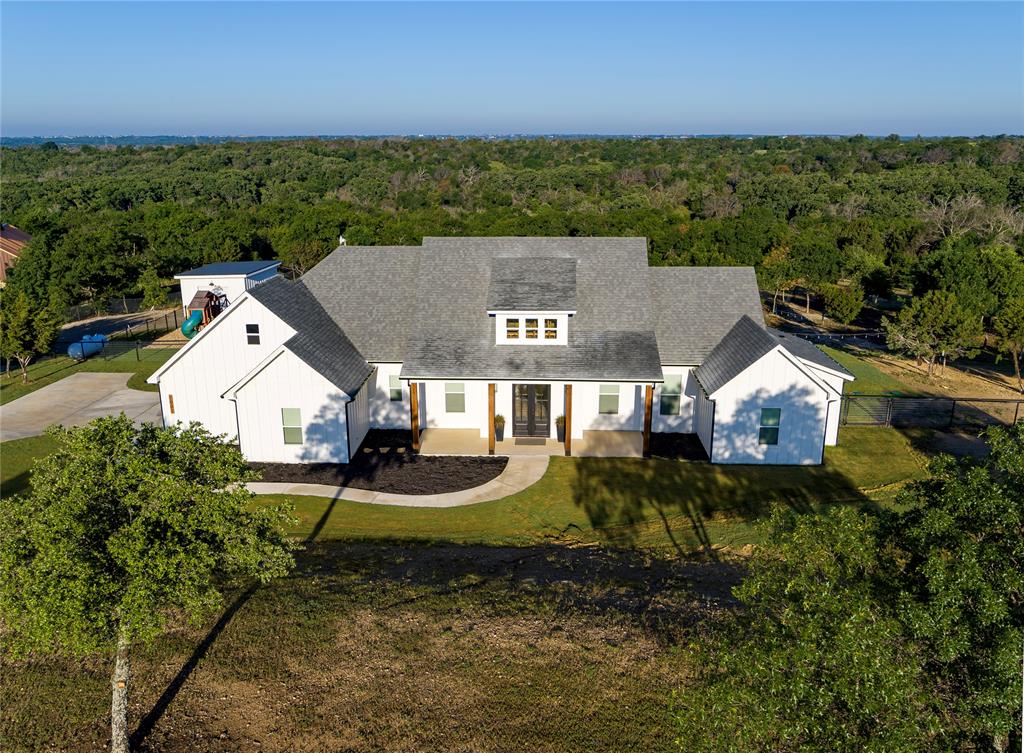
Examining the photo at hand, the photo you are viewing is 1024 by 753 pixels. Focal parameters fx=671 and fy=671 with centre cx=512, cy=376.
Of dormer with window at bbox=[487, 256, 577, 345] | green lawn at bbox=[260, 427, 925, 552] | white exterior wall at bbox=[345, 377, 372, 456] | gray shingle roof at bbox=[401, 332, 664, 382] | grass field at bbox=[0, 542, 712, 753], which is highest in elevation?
dormer with window at bbox=[487, 256, 577, 345]

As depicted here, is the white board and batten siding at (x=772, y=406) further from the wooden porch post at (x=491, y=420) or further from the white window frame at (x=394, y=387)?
the white window frame at (x=394, y=387)

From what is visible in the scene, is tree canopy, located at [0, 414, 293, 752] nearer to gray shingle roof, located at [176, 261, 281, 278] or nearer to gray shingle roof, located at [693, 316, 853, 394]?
gray shingle roof, located at [693, 316, 853, 394]

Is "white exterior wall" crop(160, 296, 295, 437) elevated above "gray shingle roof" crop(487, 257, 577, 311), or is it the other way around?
"gray shingle roof" crop(487, 257, 577, 311)

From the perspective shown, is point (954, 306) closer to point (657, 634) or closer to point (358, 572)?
point (657, 634)

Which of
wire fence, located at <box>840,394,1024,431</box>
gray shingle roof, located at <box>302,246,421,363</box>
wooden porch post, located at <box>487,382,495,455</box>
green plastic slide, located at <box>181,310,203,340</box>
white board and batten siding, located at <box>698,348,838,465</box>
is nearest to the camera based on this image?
white board and batten siding, located at <box>698,348,838,465</box>

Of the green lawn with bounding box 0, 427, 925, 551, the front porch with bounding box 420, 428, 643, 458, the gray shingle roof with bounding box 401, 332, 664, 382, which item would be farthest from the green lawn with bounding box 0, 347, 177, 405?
the gray shingle roof with bounding box 401, 332, 664, 382

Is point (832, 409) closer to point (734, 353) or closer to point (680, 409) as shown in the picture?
point (734, 353)

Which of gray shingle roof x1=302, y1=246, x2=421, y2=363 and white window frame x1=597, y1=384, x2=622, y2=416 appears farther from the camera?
gray shingle roof x1=302, y1=246, x2=421, y2=363

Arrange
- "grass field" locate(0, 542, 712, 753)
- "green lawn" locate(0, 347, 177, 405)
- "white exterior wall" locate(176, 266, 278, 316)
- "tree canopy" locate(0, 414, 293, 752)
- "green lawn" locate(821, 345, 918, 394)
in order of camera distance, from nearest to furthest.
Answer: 1. "tree canopy" locate(0, 414, 293, 752)
2. "grass field" locate(0, 542, 712, 753)
3. "green lawn" locate(821, 345, 918, 394)
4. "green lawn" locate(0, 347, 177, 405)
5. "white exterior wall" locate(176, 266, 278, 316)
